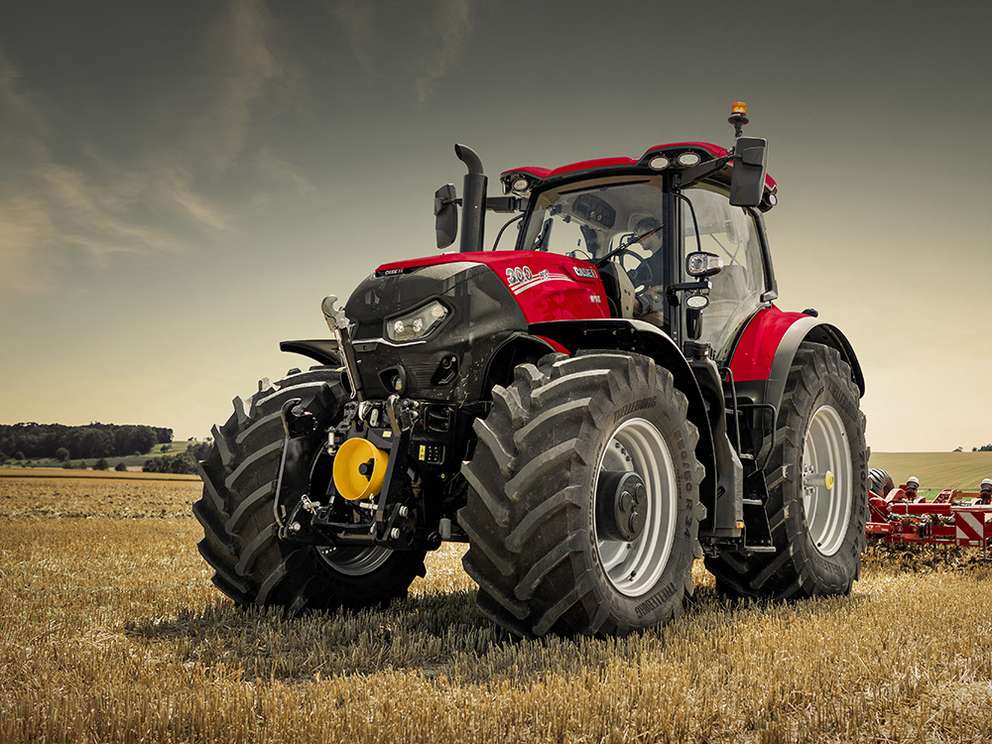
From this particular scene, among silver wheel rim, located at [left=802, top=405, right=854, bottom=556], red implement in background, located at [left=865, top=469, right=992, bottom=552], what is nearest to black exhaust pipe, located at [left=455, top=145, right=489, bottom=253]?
silver wheel rim, located at [left=802, top=405, right=854, bottom=556]

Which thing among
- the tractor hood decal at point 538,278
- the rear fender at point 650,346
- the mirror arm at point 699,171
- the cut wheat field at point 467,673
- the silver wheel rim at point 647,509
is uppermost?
the mirror arm at point 699,171

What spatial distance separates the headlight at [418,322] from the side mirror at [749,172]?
194 centimetres

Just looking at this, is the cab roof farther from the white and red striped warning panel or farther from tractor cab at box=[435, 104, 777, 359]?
the white and red striped warning panel

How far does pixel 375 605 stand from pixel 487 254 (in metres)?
2.49

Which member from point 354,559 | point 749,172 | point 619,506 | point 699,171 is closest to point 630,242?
point 699,171

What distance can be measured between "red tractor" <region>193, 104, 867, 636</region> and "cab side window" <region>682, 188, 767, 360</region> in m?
0.02

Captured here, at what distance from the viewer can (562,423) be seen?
4.63 meters

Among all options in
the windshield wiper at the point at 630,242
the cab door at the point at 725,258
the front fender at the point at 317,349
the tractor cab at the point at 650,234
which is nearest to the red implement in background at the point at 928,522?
the cab door at the point at 725,258

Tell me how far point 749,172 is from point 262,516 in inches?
142

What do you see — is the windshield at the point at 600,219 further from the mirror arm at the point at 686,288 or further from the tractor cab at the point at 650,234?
the mirror arm at the point at 686,288

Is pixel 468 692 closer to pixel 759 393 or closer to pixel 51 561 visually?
pixel 759 393

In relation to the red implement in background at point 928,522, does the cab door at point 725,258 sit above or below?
above

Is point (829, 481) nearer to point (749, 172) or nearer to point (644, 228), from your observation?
point (644, 228)

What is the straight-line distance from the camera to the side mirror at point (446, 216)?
23.1ft
